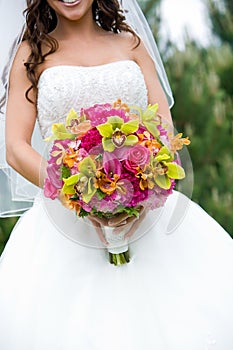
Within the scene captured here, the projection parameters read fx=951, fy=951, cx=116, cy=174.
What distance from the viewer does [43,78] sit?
152 inches

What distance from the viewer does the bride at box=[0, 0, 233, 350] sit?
353 centimetres

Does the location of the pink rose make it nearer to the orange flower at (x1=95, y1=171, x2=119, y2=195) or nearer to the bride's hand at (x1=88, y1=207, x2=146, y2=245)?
the orange flower at (x1=95, y1=171, x2=119, y2=195)

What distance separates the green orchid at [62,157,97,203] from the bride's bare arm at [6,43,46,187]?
0.38 meters

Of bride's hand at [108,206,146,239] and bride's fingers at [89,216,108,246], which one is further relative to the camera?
bride's fingers at [89,216,108,246]

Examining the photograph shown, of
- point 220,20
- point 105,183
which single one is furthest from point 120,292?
point 220,20

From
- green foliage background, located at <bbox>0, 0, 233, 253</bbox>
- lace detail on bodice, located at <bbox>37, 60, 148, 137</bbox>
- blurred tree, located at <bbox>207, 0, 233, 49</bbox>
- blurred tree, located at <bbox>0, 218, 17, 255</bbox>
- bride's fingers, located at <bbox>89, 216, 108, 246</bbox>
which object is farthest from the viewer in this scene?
blurred tree, located at <bbox>207, 0, 233, 49</bbox>

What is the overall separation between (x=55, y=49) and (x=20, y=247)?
0.83 metres

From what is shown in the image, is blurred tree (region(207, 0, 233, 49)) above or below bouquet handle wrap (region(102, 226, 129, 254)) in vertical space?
below

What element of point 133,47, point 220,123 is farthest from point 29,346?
point 220,123

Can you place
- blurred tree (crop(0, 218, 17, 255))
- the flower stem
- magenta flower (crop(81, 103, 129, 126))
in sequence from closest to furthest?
magenta flower (crop(81, 103, 129, 126))
the flower stem
blurred tree (crop(0, 218, 17, 255))

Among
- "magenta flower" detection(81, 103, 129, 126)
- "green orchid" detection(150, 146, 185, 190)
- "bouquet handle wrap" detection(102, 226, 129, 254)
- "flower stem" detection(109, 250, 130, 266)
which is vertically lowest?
"flower stem" detection(109, 250, 130, 266)

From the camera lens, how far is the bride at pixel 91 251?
3533 millimetres

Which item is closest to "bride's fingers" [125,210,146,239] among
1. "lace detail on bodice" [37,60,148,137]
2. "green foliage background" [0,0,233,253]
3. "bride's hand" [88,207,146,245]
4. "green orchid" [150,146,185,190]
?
"bride's hand" [88,207,146,245]

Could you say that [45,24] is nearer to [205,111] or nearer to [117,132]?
[117,132]
